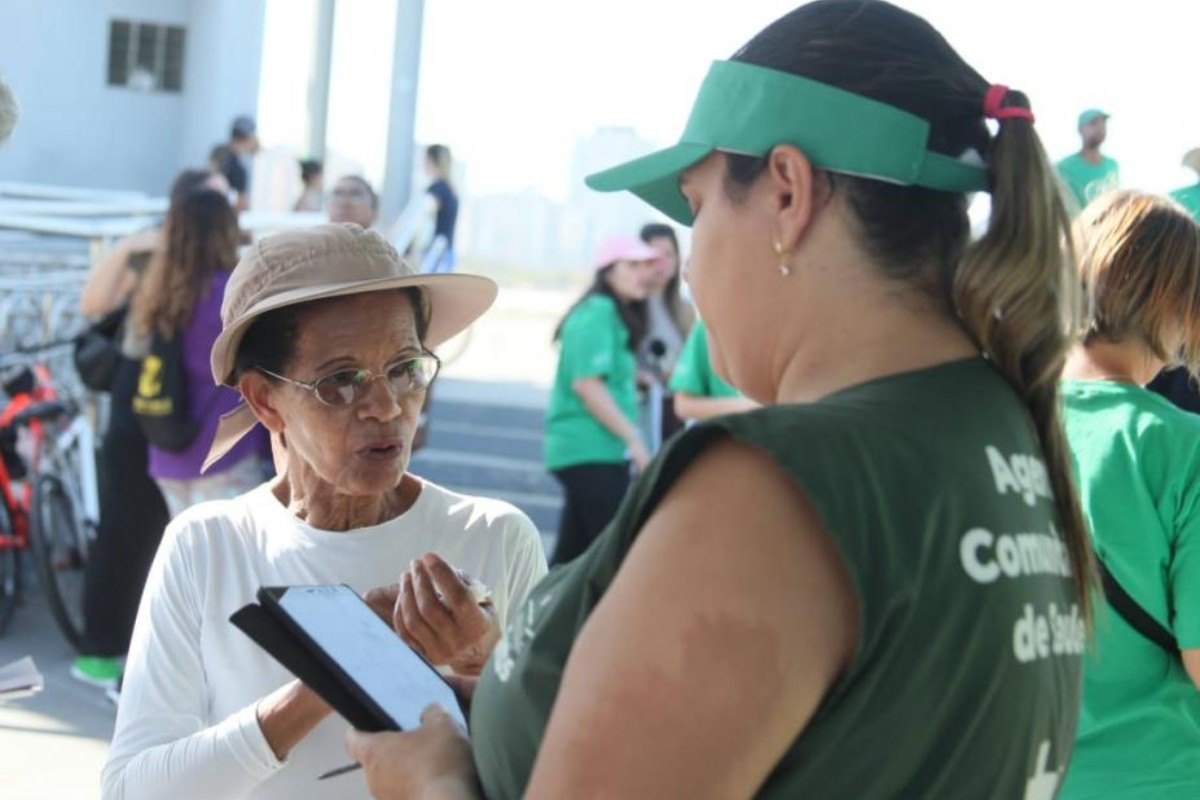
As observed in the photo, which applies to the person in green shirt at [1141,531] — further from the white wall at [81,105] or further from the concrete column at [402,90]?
the white wall at [81,105]

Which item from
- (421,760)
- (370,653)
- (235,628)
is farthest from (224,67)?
(421,760)

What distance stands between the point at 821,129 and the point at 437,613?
89 cm

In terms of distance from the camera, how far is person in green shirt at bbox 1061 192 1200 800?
2.57 m

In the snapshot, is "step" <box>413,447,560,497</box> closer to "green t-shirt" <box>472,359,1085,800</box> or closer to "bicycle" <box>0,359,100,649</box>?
"bicycle" <box>0,359,100,649</box>

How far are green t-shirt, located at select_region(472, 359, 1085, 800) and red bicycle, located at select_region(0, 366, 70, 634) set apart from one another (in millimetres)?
5918

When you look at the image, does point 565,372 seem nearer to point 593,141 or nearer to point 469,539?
point 469,539

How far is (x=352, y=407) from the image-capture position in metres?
2.47

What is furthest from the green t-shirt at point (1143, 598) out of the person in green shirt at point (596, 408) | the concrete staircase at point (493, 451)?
the concrete staircase at point (493, 451)

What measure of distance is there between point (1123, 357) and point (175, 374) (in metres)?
3.93

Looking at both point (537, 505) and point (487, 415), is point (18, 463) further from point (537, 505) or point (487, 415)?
point (487, 415)

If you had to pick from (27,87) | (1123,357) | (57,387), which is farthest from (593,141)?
(1123,357)

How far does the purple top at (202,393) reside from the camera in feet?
19.0

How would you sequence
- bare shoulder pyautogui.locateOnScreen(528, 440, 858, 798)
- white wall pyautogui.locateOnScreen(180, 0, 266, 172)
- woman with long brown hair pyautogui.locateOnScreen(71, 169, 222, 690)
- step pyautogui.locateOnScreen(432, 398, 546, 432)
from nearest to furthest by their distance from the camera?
bare shoulder pyautogui.locateOnScreen(528, 440, 858, 798) → woman with long brown hair pyautogui.locateOnScreen(71, 169, 222, 690) → step pyautogui.locateOnScreen(432, 398, 546, 432) → white wall pyautogui.locateOnScreen(180, 0, 266, 172)

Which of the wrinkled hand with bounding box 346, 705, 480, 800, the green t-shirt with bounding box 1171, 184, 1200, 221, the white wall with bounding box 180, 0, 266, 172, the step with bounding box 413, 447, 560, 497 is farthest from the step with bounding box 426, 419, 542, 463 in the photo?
the wrinkled hand with bounding box 346, 705, 480, 800
